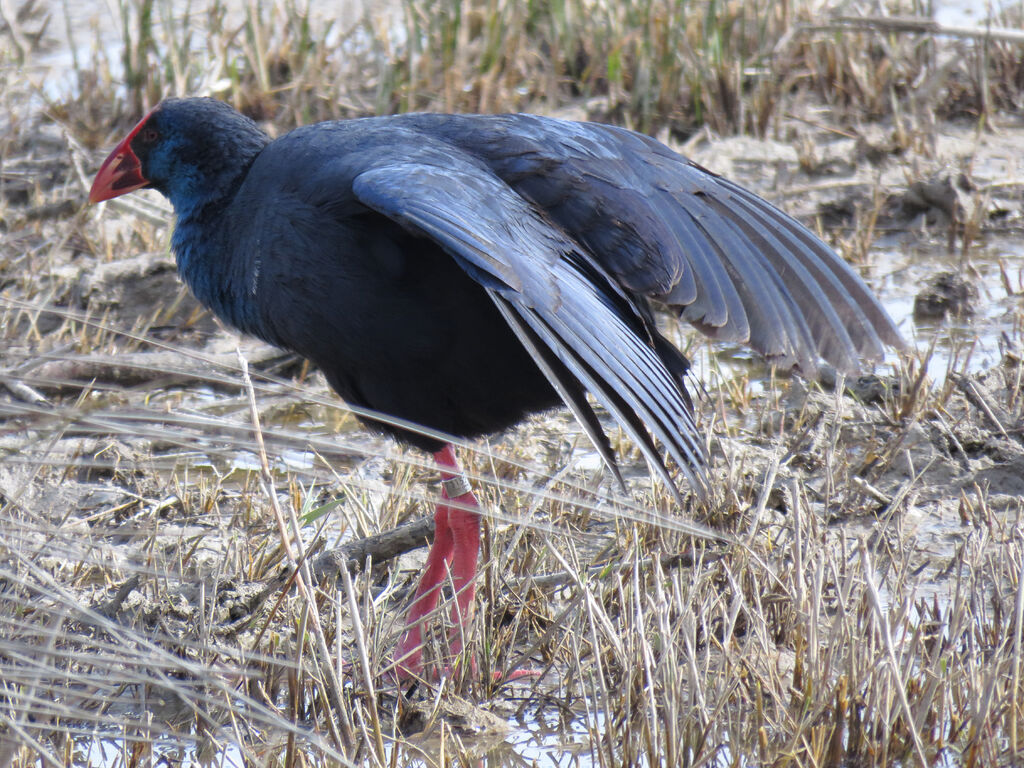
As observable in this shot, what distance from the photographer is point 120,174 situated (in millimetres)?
3658

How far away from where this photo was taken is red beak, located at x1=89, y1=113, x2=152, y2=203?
3598 mm

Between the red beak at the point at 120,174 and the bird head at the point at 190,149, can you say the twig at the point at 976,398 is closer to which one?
the bird head at the point at 190,149

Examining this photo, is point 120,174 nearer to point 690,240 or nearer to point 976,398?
point 690,240

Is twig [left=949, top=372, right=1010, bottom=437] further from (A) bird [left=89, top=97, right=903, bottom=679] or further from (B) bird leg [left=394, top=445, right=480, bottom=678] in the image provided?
(B) bird leg [left=394, top=445, right=480, bottom=678]

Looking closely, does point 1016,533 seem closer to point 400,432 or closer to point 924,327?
point 400,432

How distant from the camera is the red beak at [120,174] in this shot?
11.8 ft

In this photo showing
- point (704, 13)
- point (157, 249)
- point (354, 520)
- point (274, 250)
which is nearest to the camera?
point (274, 250)

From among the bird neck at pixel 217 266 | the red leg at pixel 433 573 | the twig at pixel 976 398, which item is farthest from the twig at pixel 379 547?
the twig at pixel 976 398

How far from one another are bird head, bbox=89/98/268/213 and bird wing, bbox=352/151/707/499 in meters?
0.54

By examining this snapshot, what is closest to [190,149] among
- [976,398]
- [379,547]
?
[379,547]

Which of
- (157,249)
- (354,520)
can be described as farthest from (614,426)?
(157,249)

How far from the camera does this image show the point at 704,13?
21.5 feet

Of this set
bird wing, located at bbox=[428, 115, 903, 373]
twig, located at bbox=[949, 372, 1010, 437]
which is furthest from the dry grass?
bird wing, located at bbox=[428, 115, 903, 373]

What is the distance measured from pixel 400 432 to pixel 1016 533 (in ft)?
4.31
